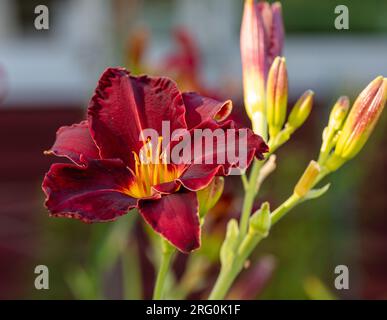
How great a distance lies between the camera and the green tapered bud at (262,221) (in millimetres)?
688

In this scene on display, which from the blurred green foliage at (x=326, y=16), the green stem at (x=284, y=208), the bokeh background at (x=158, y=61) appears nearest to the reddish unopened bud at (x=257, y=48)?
the green stem at (x=284, y=208)

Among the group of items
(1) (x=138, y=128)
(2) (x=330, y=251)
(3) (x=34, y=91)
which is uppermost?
(1) (x=138, y=128)

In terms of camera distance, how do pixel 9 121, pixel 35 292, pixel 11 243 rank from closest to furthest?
pixel 35 292
pixel 11 243
pixel 9 121

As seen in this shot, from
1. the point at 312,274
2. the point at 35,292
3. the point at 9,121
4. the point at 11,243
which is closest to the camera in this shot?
the point at 35,292

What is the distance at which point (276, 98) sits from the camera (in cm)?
77

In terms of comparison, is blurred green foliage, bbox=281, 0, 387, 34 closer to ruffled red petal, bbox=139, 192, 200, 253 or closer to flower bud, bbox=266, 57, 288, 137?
flower bud, bbox=266, 57, 288, 137

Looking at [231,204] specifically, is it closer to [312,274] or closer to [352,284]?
[312,274]

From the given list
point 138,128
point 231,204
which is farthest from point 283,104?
point 231,204

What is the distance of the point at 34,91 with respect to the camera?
3646 millimetres

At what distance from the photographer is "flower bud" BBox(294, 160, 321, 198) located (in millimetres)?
714

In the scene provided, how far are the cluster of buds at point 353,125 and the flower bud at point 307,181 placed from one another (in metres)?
0.03

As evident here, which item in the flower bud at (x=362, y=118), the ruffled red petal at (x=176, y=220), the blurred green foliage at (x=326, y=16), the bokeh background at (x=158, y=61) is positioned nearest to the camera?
the ruffled red petal at (x=176, y=220)

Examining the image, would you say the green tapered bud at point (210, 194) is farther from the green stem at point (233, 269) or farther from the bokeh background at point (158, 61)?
the bokeh background at point (158, 61)
